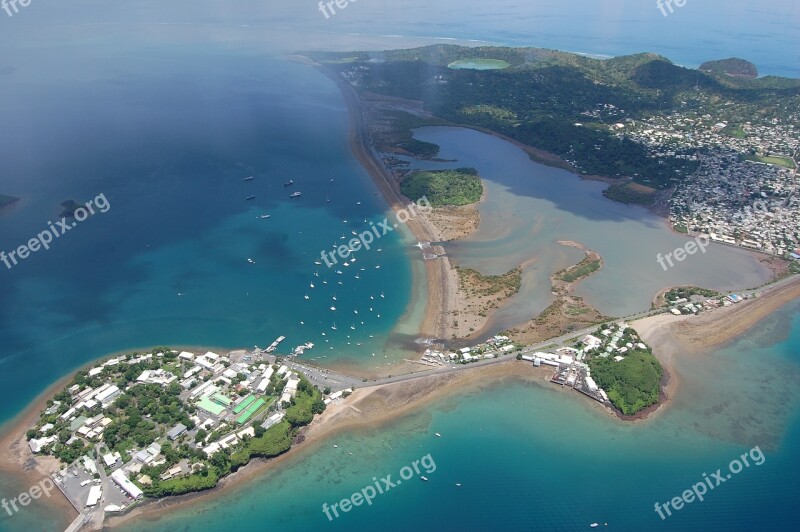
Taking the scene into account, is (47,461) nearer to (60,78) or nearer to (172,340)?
(172,340)

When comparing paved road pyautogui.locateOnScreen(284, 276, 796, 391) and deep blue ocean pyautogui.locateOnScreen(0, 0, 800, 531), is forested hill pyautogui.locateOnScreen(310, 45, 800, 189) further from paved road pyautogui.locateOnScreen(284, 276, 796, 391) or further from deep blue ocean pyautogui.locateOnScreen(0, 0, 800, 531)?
paved road pyautogui.locateOnScreen(284, 276, 796, 391)

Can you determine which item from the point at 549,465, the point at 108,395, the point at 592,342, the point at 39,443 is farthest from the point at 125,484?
the point at 592,342

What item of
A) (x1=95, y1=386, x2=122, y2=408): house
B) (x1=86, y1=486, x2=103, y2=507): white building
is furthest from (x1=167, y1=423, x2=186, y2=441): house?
(x1=95, y1=386, x2=122, y2=408): house

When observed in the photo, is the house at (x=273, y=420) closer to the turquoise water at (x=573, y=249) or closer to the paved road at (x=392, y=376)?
the paved road at (x=392, y=376)

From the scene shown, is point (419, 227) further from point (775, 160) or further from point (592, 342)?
point (775, 160)

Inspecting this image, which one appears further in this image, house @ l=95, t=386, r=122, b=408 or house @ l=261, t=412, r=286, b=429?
house @ l=95, t=386, r=122, b=408

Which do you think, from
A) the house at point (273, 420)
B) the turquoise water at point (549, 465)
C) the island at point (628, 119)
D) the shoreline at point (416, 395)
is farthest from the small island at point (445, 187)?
the house at point (273, 420)

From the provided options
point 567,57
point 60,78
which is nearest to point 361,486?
point 567,57

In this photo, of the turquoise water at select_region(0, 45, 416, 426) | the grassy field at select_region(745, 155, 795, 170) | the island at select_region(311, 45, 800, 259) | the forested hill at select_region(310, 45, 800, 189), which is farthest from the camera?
the forested hill at select_region(310, 45, 800, 189)
